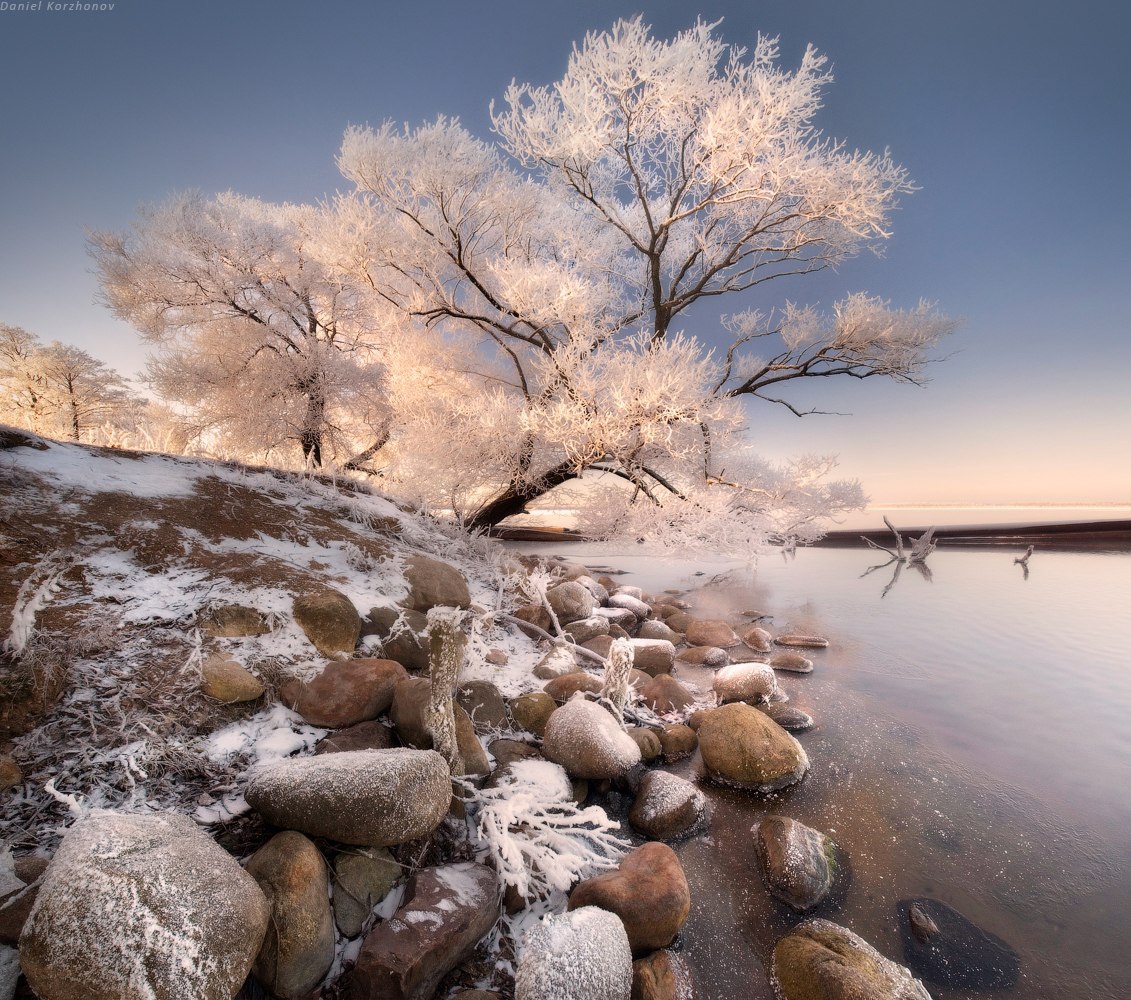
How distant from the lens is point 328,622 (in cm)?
338

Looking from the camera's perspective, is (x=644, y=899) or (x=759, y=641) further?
(x=759, y=641)

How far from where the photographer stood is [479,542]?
23.6 feet

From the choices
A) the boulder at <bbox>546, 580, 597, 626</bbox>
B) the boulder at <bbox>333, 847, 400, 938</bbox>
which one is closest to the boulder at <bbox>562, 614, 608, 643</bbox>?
the boulder at <bbox>546, 580, 597, 626</bbox>

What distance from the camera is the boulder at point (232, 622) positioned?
2998 mm

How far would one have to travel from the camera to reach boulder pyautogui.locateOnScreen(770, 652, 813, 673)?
5545mm

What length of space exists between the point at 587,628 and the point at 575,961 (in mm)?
3888

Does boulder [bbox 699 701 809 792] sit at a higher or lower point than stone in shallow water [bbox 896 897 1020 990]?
higher

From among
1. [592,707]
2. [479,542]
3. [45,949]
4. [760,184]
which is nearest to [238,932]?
[45,949]

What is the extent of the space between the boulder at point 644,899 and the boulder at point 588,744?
72cm

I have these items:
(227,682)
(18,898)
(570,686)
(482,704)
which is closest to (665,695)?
(570,686)

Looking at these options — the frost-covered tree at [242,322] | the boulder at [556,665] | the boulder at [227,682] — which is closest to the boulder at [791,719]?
the boulder at [556,665]

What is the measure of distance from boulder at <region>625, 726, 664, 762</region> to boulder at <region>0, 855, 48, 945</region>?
310 cm

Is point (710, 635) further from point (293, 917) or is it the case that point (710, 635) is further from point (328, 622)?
point (293, 917)

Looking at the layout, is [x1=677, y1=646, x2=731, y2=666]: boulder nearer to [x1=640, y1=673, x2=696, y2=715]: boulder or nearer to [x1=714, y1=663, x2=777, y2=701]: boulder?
[x1=714, y1=663, x2=777, y2=701]: boulder
